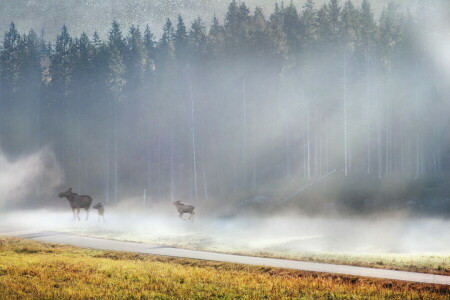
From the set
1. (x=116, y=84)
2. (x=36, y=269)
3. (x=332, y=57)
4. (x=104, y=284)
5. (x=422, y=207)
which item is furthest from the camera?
(x=116, y=84)

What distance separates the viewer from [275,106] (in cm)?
5962

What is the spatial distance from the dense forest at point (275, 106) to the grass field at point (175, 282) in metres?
30.4

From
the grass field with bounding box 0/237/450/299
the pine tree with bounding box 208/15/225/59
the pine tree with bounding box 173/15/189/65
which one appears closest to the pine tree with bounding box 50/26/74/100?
the pine tree with bounding box 173/15/189/65

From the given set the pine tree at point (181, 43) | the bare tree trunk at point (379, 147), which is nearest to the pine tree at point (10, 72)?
the pine tree at point (181, 43)

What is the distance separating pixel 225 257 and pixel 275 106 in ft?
128

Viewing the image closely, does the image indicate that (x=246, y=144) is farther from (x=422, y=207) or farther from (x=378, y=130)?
(x=422, y=207)

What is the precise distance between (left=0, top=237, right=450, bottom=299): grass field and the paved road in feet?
3.53

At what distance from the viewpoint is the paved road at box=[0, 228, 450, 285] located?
1741 cm

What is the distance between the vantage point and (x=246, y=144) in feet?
191

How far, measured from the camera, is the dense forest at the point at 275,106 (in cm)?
5497

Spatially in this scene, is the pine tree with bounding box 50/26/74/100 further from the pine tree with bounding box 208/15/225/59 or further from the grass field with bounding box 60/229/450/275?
the grass field with bounding box 60/229/450/275

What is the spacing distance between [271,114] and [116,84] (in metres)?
25.9

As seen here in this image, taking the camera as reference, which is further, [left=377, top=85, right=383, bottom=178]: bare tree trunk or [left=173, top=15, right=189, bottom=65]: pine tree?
[left=173, top=15, right=189, bottom=65]: pine tree

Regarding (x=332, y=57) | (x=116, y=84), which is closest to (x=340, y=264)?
(x=332, y=57)
